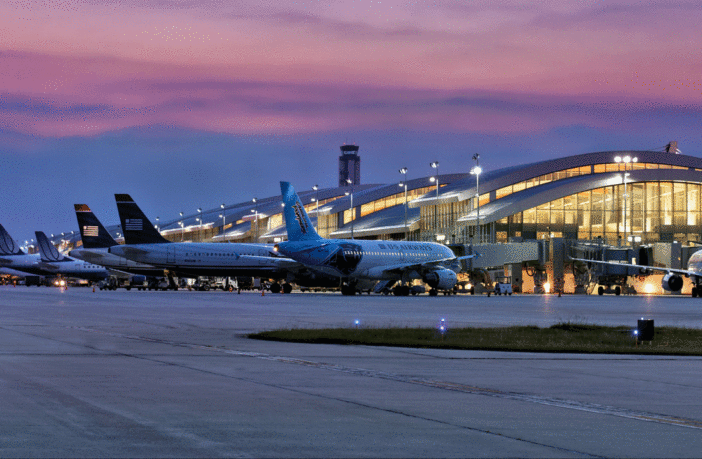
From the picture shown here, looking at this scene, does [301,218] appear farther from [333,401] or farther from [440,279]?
[333,401]

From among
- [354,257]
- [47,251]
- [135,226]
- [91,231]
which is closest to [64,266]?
[47,251]

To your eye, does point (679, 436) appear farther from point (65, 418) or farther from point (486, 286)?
point (486, 286)

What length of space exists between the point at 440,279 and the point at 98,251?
3966cm

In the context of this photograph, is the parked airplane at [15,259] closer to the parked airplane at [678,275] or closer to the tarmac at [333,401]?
the parked airplane at [678,275]

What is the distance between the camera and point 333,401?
13602mm

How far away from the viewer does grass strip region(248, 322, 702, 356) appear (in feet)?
78.9

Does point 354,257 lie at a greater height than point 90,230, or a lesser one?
lesser

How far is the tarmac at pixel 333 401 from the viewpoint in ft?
33.3

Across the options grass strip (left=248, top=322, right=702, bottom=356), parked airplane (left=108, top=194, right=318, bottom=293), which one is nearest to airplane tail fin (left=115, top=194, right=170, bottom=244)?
parked airplane (left=108, top=194, right=318, bottom=293)

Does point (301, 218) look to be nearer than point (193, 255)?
Yes

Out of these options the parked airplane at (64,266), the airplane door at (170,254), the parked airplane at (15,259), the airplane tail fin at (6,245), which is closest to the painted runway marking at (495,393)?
the airplane door at (170,254)

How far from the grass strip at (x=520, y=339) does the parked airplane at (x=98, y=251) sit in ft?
239

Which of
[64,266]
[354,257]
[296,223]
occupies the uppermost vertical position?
[296,223]

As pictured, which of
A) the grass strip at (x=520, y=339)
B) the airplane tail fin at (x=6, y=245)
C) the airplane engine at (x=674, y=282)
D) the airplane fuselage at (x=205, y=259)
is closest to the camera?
the grass strip at (x=520, y=339)
